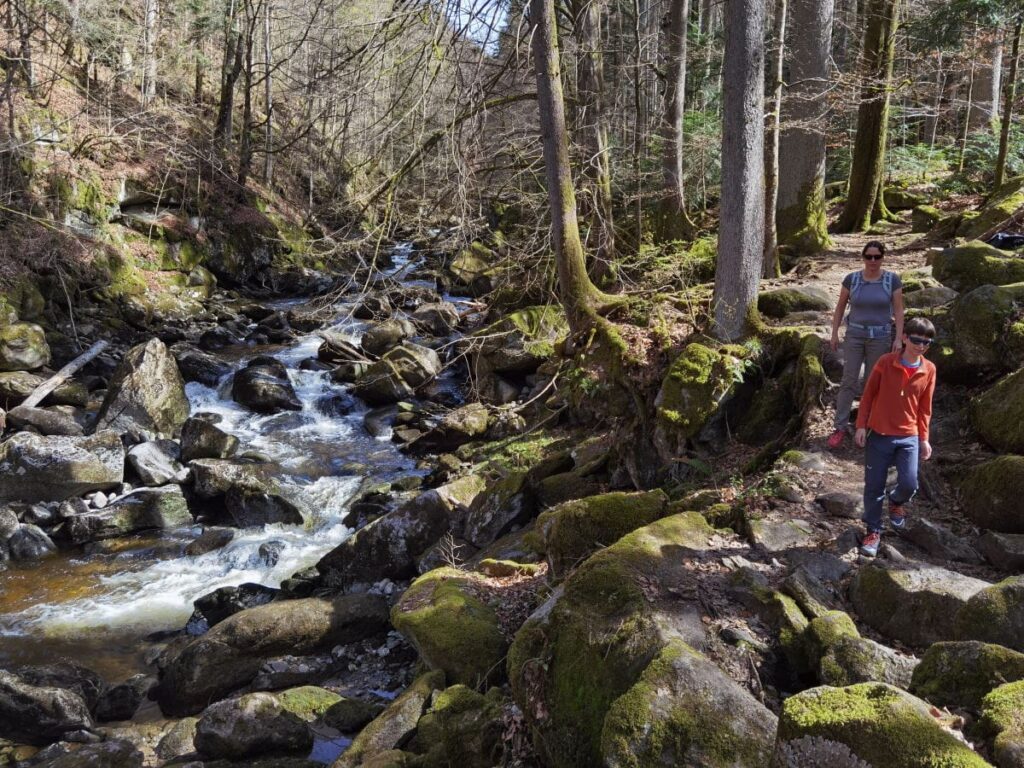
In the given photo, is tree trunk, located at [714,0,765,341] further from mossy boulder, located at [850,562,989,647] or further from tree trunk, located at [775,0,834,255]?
tree trunk, located at [775,0,834,255]

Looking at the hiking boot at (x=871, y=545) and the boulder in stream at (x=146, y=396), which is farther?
the boulder in stream at (x=146, y=396)

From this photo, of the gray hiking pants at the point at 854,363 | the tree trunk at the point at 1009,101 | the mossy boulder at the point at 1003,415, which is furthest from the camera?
the tree trunk at the point at 1009,101

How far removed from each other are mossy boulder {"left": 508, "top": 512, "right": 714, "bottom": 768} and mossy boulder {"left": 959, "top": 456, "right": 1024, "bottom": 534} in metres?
2.22

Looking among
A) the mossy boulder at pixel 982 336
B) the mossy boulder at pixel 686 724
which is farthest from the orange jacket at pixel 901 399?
the mossy boulder at pixel 686 724

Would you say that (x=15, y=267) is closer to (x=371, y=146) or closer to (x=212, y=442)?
(x=212, y=442)

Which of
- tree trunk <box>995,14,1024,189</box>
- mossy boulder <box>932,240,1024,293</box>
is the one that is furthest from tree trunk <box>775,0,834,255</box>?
mossy boulder <box>932,240,1024,293</box>

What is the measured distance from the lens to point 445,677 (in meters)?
6.24

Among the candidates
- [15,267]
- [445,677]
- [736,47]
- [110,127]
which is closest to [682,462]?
[445,677]

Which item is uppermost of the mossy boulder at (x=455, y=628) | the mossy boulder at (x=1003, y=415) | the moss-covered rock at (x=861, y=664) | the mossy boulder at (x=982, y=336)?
the mossy boulder at (x=982, y=336)

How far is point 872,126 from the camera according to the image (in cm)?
1424

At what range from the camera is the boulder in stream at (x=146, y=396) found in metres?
13.7

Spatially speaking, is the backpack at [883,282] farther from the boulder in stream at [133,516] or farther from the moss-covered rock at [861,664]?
the boulder in stream at [133,516]

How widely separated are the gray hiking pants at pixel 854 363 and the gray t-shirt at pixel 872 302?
15 cm

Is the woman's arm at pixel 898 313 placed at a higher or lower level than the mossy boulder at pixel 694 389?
higher
